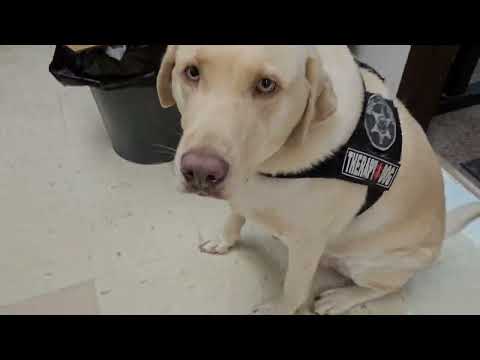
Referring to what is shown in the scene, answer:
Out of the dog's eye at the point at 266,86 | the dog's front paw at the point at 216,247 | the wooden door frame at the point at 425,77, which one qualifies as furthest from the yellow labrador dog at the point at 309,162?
A: the wooden door frame at the point at 425,77

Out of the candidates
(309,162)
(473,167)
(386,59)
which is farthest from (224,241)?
(473,167)

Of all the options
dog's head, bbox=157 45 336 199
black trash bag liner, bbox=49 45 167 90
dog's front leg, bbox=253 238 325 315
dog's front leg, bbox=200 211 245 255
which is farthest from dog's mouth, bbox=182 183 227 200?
black trash bag liner, bbox=49 45 167 90

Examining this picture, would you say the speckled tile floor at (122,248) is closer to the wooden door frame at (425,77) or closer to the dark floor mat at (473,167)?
the dark floor mat at (473,167)

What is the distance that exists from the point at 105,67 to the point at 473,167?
151 cm

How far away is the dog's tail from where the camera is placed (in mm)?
1318

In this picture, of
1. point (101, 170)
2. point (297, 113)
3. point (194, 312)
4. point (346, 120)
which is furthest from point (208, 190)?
point (101, 170)

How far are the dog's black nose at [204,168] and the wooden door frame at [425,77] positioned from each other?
3.92ft

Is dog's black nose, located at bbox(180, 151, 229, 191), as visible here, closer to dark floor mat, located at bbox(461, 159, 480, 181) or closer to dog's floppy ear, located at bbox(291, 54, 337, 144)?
dog's floppy ear, located at bbox(291, 54, 337, 144)

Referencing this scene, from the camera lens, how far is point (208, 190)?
0.79m

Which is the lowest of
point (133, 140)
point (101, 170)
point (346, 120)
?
point (101, 170)

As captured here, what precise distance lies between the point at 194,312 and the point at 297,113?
0.79m

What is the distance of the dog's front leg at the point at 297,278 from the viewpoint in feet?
3.56
